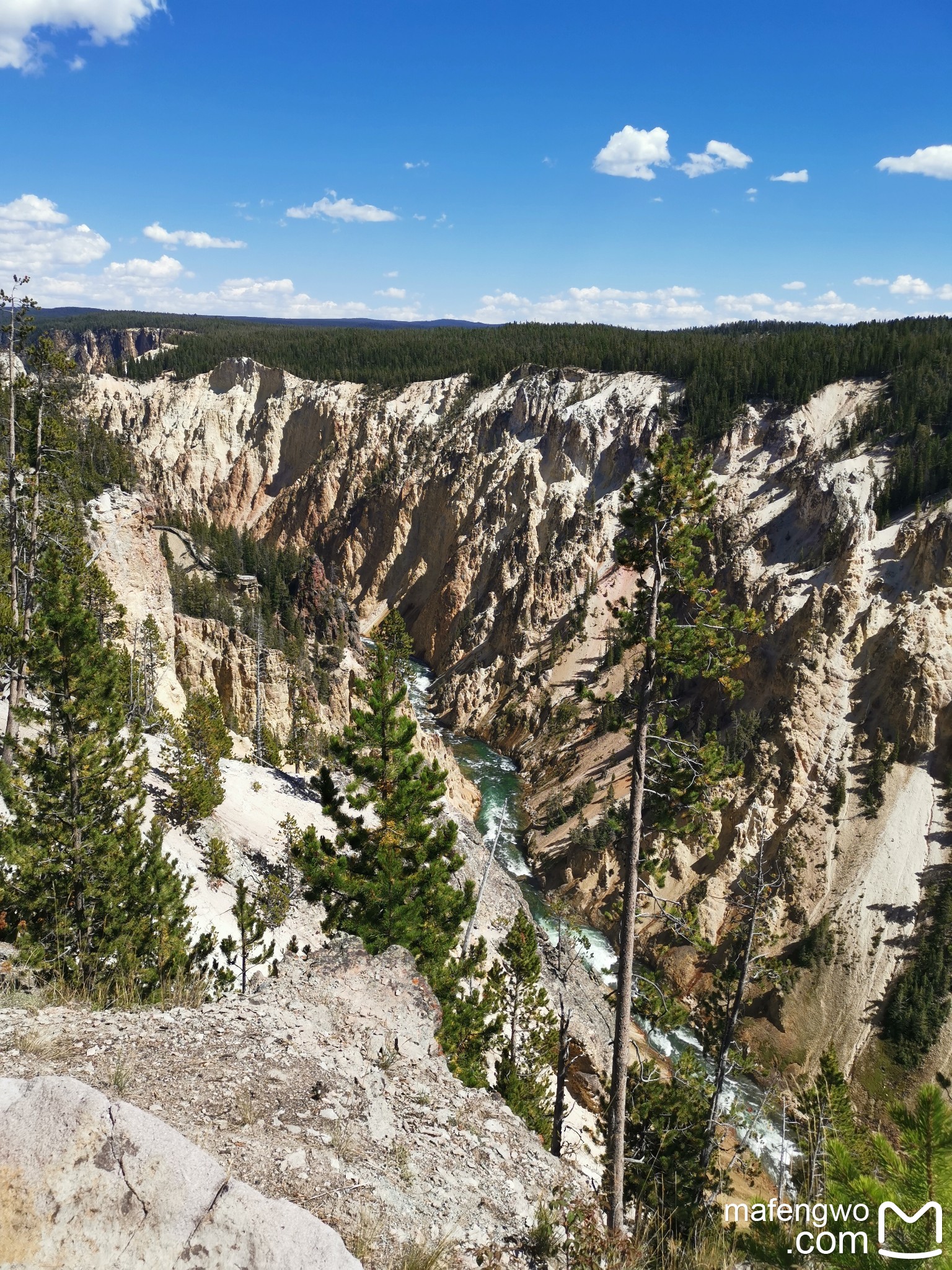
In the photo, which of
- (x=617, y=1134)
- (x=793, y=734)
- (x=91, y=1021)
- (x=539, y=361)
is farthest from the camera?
(x=539, y=361)

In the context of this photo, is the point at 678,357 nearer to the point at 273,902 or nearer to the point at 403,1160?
the point at 273,902

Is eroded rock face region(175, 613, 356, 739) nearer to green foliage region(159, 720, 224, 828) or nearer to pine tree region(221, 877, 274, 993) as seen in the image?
green foliage region(159, 720, 224, 828)

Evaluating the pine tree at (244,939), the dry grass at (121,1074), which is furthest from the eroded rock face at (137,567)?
the dry grass at (121,1074)

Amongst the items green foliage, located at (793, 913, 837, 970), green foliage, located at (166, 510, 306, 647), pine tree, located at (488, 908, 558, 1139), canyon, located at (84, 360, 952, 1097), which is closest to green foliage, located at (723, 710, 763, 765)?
canyon, located at (84, 360, 952, 1097)

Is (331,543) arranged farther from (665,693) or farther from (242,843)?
(665,693)

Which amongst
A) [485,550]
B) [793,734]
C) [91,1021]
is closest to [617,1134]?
[91,1021]

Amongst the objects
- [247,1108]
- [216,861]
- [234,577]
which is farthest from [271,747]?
[247,1108]
